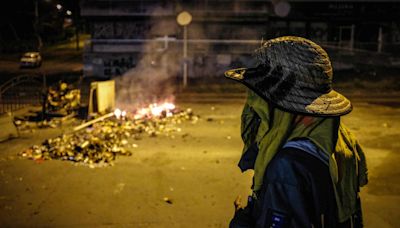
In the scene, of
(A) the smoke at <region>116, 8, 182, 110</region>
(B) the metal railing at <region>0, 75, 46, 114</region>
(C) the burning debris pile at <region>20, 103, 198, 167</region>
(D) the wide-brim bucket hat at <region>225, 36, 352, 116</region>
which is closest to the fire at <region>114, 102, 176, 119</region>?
(C) the burning debris pile at <region>20, 103, 198, 167</region>

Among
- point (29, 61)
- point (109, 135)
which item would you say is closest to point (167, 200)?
point (109, 135)

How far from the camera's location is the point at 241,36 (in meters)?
24.6

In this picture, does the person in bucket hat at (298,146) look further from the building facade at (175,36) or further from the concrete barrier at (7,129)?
the building facade at (175,36)

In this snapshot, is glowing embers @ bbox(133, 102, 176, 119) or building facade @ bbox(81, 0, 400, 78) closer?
glowing embers @ bbox(133, 102, 176, 119)

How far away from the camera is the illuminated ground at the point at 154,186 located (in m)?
5.90

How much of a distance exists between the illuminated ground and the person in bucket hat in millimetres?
3615

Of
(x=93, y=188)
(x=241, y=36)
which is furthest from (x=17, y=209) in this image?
(x=241, y=36)

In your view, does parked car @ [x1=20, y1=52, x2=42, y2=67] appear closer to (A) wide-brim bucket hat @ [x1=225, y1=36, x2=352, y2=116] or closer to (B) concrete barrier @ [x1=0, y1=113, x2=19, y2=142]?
(B) concrete barrier @ [x1=0, y1=113, x2=19, y2=142]

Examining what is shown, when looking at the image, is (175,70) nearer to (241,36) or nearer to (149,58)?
(149,58)

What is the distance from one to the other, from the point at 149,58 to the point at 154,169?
16820mm

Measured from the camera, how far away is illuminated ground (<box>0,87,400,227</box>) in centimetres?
590

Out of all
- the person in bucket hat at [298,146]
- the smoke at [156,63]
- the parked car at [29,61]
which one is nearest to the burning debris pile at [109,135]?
the person in bucket hat at [298,146]

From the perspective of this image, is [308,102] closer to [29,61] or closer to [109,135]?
[109,135]

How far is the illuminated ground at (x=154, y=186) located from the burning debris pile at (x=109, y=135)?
35cm
